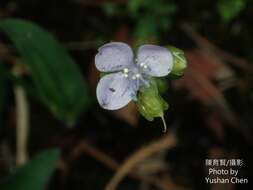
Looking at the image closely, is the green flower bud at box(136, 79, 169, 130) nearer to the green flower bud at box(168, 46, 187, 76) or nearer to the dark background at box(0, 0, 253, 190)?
the green flower bud at box(168, 46, 187, 76)

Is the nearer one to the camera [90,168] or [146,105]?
[146,105]

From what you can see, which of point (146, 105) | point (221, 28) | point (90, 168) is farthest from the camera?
point (221, 28)

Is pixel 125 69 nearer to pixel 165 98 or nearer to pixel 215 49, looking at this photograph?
pixel 165 98

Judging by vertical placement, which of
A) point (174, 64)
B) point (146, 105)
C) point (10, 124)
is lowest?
point (146, 105)

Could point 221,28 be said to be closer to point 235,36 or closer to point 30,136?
point 235,36

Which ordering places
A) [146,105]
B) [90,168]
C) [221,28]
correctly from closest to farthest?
[146,105] < [90,168] < [221,28]

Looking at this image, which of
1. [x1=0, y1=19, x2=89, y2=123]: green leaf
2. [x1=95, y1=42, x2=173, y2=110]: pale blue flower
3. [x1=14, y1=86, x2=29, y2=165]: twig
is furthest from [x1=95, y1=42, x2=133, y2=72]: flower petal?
[x1=14, y1=86, x2=29, y2=165]: twig

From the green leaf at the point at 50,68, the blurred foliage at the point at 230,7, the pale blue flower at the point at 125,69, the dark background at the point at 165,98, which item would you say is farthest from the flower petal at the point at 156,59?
the blurred foliage at the point at 230,7

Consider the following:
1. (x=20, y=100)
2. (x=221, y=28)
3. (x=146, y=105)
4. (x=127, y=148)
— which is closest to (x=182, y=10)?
(x=221, y=28)
